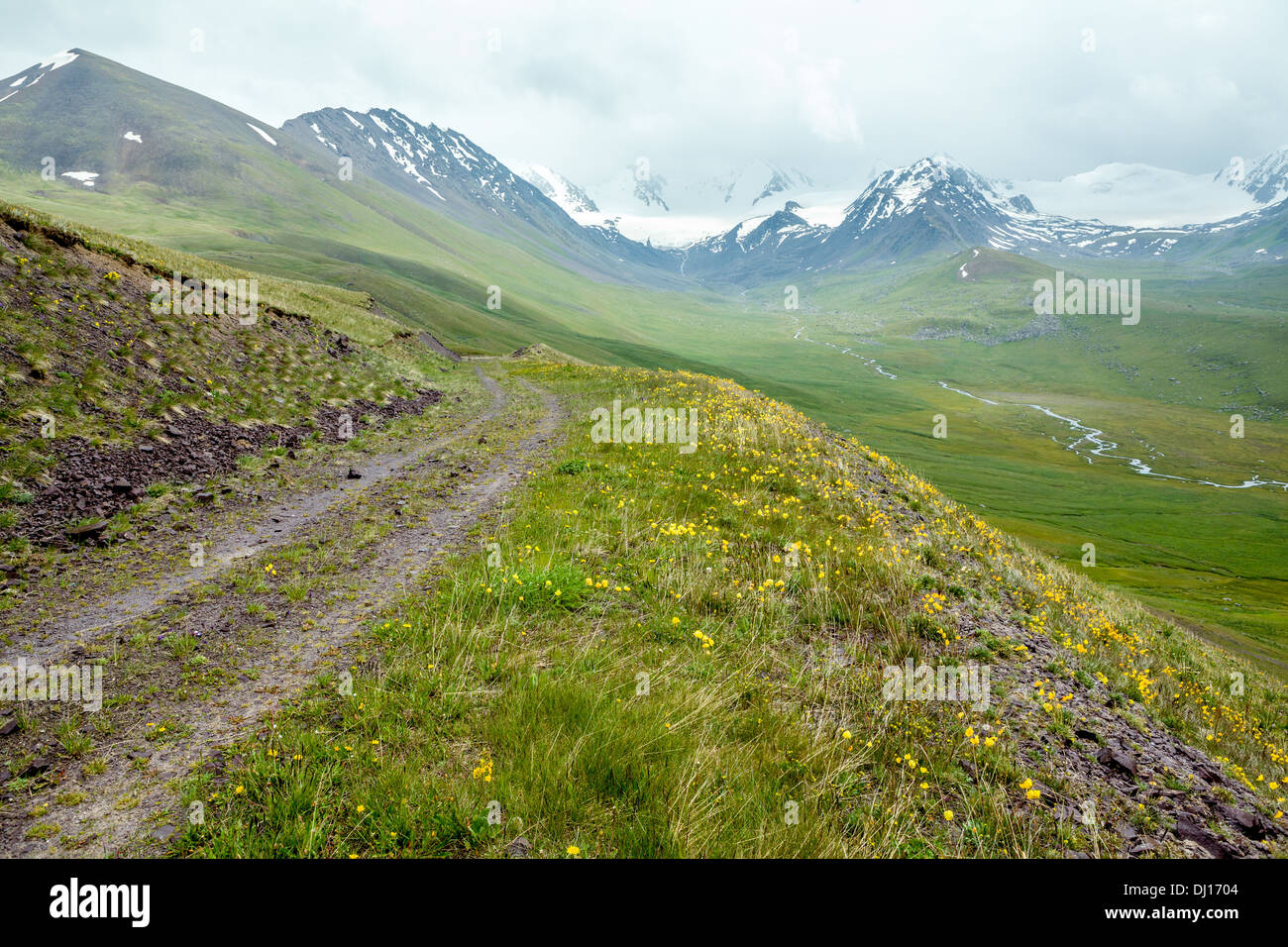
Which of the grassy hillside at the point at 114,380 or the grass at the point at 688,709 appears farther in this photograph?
the grassy hillside at the point at 114,380

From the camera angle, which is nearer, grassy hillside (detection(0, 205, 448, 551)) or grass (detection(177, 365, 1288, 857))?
grass (detection(177, 365, 1288, 857))

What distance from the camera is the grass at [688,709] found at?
157 inches

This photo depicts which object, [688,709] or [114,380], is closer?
[688,709]

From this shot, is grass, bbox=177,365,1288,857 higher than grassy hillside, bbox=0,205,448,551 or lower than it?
lower

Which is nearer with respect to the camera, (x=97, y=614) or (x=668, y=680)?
(x=668, y=680)

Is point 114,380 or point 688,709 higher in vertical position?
point 114,380

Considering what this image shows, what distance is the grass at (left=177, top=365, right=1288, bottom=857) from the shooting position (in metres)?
3.98

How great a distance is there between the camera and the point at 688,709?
5.38 meters

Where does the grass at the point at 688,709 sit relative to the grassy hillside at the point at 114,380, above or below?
below

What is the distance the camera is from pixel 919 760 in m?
5.50
